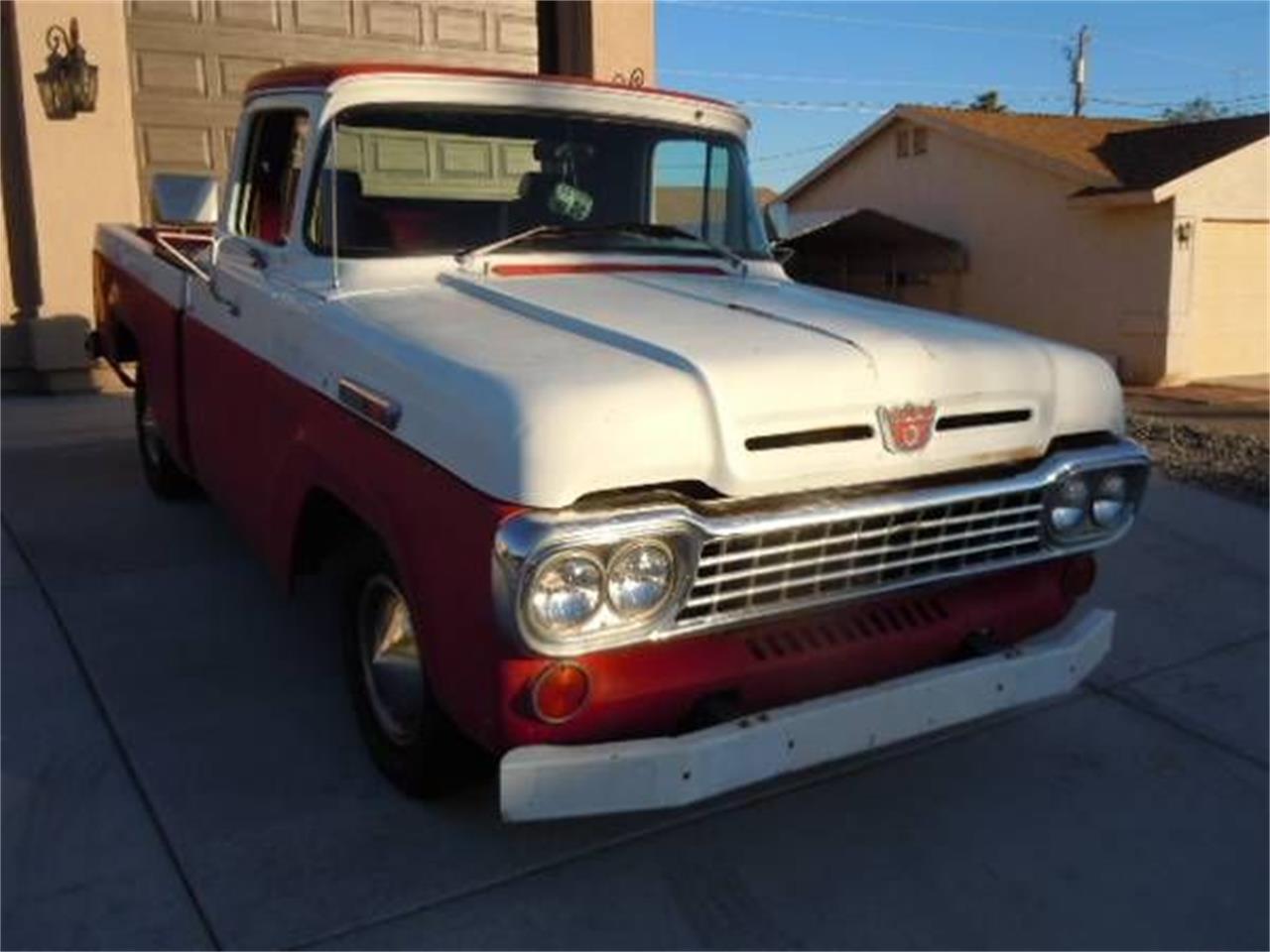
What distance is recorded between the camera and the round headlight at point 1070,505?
10.5ft

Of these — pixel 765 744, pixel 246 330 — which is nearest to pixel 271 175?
pixel 246 330

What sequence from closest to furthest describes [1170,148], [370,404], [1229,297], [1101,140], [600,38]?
1. [370,404]
2. [600,38]
3. [1229,297]
4. [1170,148]
5. [1101,140]

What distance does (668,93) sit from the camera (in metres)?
4.39

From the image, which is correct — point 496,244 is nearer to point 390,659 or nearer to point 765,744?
point 390,659

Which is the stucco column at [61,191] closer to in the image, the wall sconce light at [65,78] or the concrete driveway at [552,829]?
the wall sconce light at [65,78]

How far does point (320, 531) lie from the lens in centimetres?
358

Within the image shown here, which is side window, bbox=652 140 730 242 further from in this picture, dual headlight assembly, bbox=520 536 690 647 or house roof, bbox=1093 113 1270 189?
house roof, bbox=1093 113 1270 189

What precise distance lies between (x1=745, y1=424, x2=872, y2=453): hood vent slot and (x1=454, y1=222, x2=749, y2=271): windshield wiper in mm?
1467

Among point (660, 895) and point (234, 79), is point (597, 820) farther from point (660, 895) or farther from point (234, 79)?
point (234, 79)

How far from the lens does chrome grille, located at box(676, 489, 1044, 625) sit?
2.63 m

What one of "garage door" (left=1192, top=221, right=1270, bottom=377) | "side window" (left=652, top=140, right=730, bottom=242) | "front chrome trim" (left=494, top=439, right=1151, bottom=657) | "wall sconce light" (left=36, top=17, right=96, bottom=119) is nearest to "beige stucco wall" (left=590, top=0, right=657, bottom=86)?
"wall sconce light" (left=36, top=17, right=96, bottom=119)

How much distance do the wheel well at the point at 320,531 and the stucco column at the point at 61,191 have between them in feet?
21.0

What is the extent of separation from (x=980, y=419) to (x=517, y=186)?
179cm

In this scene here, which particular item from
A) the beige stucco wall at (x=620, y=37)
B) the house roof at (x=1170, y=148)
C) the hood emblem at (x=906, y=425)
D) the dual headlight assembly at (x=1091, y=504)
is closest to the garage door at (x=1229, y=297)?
the house roof at (x=1170, y=148)
